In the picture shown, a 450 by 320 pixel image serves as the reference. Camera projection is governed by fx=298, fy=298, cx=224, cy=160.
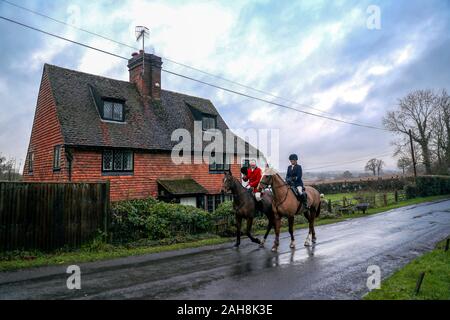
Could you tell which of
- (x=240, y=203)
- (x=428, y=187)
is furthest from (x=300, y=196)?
(x=428, y=187)

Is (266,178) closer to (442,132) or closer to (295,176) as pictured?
(295,176)

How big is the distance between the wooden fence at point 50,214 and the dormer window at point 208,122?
13042 mm

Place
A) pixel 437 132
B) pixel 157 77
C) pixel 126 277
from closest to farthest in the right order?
1. pixel 126 277
2. pixel 157 77
3. pixel 437 132

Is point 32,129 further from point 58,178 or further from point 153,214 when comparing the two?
point 153,214

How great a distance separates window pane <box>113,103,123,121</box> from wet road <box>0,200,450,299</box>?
11.6 m

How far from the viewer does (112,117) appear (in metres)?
19.0

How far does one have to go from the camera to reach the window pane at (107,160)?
1716 cm

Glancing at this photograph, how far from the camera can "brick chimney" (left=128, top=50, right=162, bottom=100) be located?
2234cm

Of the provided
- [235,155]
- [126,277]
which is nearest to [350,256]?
[126,277]

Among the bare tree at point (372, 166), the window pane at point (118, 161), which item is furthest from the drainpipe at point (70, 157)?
the bare tree at point (372, 166)

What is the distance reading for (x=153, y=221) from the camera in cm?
1279

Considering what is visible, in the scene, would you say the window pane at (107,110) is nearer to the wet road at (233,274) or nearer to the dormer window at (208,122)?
the dormer window at (208,122)
